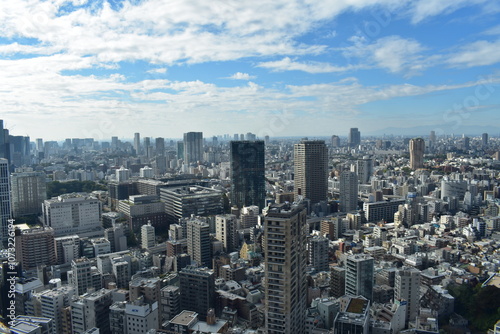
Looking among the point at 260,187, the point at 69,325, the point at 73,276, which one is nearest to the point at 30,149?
the point at 260,187

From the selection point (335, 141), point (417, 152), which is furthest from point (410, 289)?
point (335, 141)

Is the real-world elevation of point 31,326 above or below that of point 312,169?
below

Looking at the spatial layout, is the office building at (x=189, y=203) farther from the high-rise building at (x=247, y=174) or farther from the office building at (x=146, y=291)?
the office building at (x=146, y=291)

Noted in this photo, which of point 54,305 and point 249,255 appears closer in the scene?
Answer: point 54,305

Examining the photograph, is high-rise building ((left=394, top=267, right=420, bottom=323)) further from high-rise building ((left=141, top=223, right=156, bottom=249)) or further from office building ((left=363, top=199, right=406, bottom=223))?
office building ((left=363, top=199, right=406, bottom=223))

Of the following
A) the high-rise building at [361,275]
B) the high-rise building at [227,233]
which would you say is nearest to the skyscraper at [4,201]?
Answer: the high-rise building at [227,233]

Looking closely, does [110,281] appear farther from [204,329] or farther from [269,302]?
[269,302]

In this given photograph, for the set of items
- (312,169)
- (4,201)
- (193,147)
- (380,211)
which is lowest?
(380,211)

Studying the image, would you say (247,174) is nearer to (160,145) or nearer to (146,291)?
(146,291)

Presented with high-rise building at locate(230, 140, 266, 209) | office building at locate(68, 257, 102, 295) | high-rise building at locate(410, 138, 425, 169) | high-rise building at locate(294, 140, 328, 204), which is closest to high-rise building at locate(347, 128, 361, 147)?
high-rise building at locate(410, 138, 425, 169)
